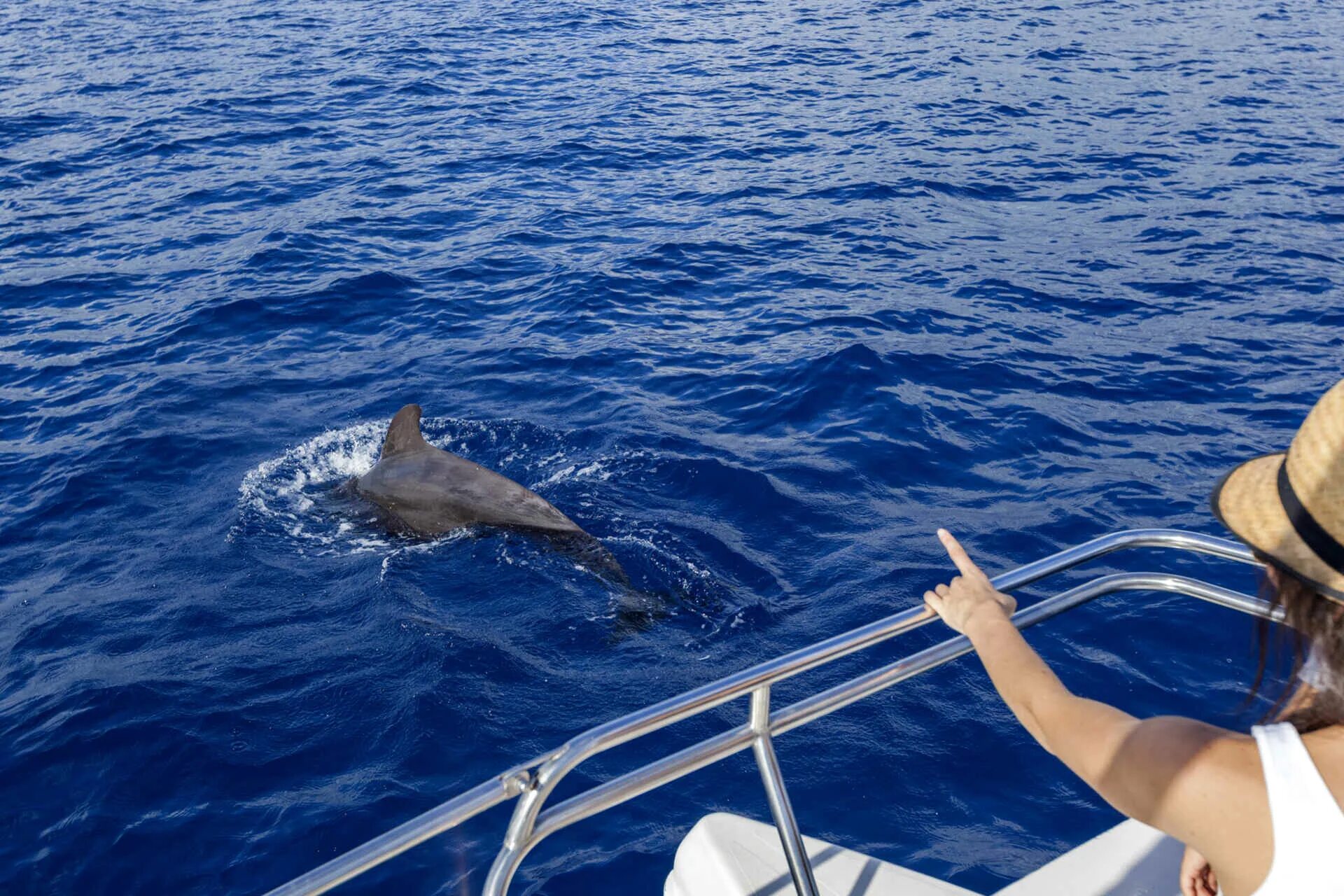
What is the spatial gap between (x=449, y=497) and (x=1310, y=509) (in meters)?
7.38

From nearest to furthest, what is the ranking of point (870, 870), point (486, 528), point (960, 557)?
point (960, 557)
point (870, 870)
point (486, 528)

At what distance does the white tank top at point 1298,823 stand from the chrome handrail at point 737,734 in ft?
3.73

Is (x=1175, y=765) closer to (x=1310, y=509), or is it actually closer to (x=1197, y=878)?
(x=1310, y=509)

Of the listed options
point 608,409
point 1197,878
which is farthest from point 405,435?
point 1197,878

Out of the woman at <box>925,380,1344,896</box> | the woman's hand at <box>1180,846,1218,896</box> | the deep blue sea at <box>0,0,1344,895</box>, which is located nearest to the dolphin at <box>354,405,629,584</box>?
the deep blue sea at <box>0,0,1344,895</box>

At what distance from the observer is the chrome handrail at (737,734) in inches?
101

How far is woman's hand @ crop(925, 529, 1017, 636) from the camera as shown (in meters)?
2.67

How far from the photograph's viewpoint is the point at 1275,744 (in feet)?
6.38

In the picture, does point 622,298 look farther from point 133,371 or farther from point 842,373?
point 133,371

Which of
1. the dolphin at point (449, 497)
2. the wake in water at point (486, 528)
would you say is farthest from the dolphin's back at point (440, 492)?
the wake in water at point (486, 528)

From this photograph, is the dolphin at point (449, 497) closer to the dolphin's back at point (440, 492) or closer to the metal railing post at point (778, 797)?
the dolphin's back at point (440, 492)

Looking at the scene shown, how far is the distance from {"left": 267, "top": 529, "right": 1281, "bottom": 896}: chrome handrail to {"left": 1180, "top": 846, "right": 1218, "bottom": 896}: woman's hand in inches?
26.2

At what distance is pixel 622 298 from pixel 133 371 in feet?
17.9

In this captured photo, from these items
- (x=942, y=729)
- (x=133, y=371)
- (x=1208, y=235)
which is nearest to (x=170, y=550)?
(x=133, y=371)
